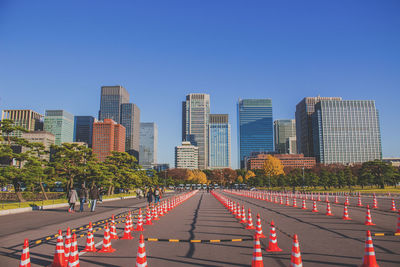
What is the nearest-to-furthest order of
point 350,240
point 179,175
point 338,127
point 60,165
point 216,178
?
point 350,240 < point 60,165 < point 179,175 < point 216,178 < point 338,127

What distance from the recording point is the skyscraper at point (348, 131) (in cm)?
19475

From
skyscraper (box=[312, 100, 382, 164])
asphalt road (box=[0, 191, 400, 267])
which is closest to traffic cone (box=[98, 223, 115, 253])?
asphalt road (box=[0, 191, 400, 267])

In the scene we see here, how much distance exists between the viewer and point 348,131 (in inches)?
7667

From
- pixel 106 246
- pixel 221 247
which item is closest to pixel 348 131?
pixel 221 247

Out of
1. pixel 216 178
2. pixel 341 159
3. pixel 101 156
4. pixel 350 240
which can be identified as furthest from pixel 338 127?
pixel 350 240

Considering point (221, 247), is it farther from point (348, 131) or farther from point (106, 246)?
point (348, 131)

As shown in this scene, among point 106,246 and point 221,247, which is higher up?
point 106,246

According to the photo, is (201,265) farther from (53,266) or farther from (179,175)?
(179,175)

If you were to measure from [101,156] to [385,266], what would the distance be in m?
201

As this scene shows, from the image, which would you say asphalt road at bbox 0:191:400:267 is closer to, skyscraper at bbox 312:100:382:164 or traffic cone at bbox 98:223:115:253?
traffic cone at bbox 98:223:115:253

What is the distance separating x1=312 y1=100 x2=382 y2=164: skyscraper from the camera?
195 meters

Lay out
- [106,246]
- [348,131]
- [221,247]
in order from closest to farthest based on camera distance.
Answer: [106,246] < [221,247] < [348,131]

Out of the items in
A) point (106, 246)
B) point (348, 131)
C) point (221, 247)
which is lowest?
point (221, 247)

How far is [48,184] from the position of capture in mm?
31672
